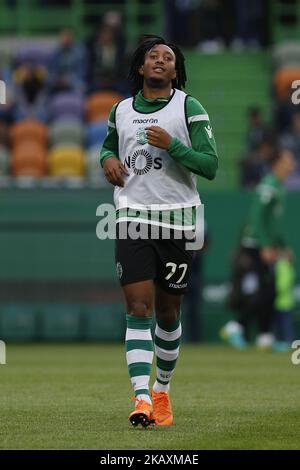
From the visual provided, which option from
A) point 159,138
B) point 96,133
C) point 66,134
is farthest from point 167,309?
point 66,134

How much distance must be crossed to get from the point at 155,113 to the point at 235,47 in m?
19.7

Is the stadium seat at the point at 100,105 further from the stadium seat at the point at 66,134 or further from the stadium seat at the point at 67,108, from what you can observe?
the stadium seat at the point at 66,134

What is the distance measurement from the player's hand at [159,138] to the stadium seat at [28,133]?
51.5 feet

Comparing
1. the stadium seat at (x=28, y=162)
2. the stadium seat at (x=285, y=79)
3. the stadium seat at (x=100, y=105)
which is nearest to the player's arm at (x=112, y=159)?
the stadium seat at (x=28, y=162)

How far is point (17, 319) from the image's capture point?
2178cm

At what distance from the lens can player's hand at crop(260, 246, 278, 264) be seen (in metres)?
20.0

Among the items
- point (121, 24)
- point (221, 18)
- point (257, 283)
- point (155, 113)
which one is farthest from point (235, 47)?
point (155, 113)

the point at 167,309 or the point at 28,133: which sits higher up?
the point at 28,133

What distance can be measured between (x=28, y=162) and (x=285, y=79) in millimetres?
5050

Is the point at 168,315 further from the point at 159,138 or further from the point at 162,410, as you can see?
the point at 159,138

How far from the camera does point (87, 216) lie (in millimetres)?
21953

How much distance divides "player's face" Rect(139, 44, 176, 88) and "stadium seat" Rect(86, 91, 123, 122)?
51.5 feet

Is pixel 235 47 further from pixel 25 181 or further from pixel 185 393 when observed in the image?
pixel 185 393

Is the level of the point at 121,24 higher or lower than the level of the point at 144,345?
higher
